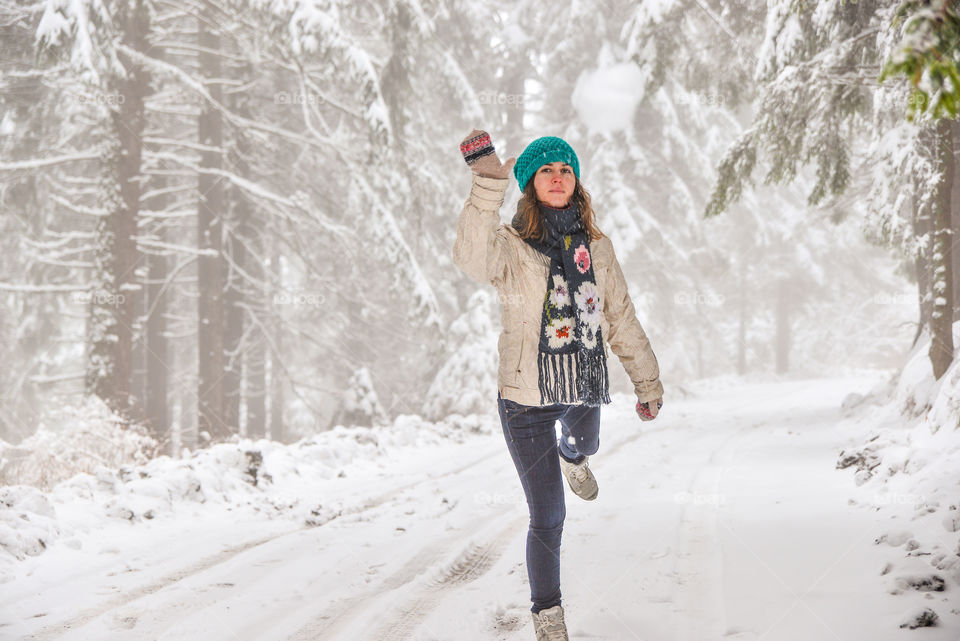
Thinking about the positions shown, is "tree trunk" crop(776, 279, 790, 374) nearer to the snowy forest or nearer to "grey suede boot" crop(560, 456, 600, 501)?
the snowy forest

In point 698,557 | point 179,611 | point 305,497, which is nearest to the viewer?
point 179,611

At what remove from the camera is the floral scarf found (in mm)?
2953

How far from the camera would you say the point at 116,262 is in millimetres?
10445

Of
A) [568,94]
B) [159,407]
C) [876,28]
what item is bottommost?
[159,407]

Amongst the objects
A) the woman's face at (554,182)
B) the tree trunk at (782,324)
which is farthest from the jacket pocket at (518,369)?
the tree trunk at (782,324)

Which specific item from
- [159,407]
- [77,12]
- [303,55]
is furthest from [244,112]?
[159,407]

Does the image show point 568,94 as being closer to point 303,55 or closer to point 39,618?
point 303,55

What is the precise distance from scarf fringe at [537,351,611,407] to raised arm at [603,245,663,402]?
0.25 m

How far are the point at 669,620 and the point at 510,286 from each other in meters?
1.83

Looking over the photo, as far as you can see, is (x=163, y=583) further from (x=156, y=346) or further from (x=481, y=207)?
(x=156, y=346)

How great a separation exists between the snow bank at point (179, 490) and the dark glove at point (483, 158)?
3694 millimetres

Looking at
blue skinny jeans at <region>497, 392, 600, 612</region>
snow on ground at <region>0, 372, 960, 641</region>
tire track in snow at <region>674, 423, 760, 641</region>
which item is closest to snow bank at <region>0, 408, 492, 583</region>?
snow on ground at <region>0, 372, 960, 641</region>

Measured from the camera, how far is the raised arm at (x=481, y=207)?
271 centimetres

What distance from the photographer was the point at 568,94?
2136cm
